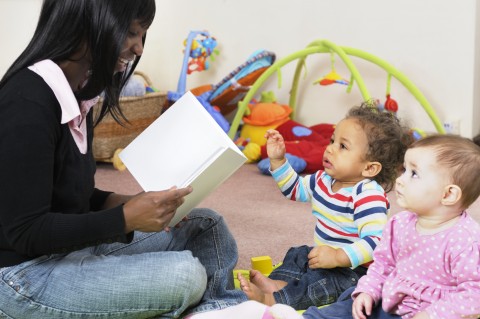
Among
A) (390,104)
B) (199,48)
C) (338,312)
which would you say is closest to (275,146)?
(338,312)

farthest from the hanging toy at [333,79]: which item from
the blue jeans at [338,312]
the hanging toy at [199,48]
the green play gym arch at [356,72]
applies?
the blue jeans at [338,312]

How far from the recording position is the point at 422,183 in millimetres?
1009

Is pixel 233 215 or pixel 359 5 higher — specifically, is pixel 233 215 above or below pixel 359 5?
below

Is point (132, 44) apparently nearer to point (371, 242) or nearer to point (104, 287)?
point (104, 287)

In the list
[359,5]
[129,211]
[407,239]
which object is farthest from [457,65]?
[129,211]

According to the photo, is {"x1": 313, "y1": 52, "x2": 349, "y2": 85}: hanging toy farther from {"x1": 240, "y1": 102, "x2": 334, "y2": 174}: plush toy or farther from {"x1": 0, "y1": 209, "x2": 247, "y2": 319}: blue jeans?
{"x1": 0, "y1": 209, "x2": 247, "y2": 319}: blue jeans

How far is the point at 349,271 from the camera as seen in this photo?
1.27m

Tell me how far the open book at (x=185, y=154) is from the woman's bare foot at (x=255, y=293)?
18 centimetres

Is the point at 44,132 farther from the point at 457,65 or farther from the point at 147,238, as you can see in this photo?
the point at 457,65

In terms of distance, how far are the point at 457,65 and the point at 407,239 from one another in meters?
1.61

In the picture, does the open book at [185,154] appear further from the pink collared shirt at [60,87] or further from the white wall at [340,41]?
the white wall at [340,41]

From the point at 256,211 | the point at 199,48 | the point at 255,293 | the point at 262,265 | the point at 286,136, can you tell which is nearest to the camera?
the point at 255,293

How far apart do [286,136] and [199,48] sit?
0.62 meters

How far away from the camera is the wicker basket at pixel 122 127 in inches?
104
